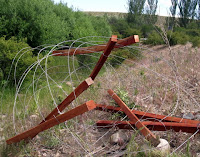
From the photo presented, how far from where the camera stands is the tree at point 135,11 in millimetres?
22359

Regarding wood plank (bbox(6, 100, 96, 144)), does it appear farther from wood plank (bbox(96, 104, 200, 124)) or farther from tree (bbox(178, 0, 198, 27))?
tree (bbox(178, 0, 198, 27))

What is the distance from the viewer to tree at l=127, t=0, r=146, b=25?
2236cm

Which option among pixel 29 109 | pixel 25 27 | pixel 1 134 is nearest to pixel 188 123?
pixel 1 134

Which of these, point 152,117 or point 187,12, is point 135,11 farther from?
point 152,117

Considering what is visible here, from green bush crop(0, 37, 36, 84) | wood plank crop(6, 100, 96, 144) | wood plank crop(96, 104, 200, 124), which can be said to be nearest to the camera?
wood plank crop(6, 100, 96, 144)

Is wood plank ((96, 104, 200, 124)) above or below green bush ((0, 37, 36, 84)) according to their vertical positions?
→ below

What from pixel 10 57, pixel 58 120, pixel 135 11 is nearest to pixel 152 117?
pixel 58 120

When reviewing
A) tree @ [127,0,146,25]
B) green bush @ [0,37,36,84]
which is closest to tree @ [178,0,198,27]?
tree @ [127,0,146,25]

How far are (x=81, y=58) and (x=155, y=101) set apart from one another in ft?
16.3

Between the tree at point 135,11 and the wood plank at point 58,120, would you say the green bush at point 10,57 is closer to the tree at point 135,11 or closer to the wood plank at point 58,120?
the wood plank at point 58,120

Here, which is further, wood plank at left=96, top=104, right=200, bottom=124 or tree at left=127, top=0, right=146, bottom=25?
tree at left=127, top=0, right=146, bottom=25

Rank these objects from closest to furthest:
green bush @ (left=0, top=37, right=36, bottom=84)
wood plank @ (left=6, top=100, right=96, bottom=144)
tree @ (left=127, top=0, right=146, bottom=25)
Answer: wood plank @ (left=6, top=100, right=96, bottom=144) < green bush @ (left=0, top=37, right=36, bottom=84) < tree @ (left=127, top=0, right=146, bottom=25)

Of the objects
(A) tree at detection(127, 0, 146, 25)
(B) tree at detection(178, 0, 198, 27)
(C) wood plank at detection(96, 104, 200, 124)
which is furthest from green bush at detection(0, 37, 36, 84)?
(B) tree at detection(178, 0, 198, 27)

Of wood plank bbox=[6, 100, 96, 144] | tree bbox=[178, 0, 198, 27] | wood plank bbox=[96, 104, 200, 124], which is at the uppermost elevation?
tree bbox=[178, 0, 198, 27]
